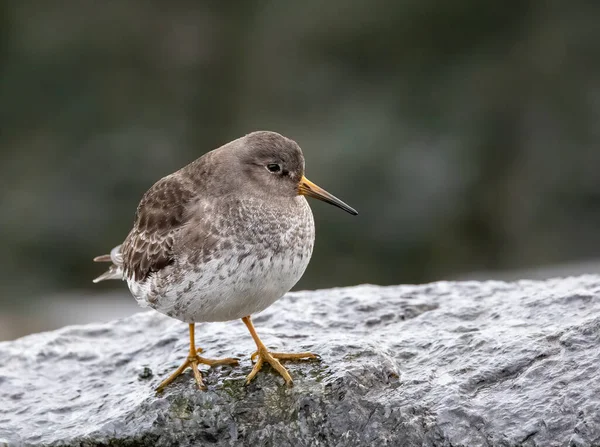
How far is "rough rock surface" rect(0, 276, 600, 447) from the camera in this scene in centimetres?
525

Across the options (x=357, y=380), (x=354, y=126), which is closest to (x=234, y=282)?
(x=357, y=380)

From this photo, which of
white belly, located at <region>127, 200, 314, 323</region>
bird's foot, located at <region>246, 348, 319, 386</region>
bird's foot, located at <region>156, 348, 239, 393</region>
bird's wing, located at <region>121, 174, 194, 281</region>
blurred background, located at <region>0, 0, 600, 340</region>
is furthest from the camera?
blurred background, located at <region>0, 0, 600, 340</region>

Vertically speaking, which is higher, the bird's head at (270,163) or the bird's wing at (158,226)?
the bird's head at (270,163)

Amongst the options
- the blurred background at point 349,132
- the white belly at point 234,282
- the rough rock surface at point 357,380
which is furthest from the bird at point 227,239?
the blurred background at point 349,132

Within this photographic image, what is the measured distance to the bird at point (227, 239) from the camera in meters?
5.74

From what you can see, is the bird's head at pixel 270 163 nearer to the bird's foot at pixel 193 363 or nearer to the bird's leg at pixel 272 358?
the bird's leg at pixel 272 358

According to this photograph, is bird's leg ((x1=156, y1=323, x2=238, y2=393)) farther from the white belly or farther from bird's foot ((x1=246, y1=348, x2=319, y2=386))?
the white belly

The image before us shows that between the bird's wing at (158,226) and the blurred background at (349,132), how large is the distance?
23.0ft

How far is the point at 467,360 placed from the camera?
5863 mm

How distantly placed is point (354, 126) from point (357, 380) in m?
9.23

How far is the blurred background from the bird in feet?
23.6

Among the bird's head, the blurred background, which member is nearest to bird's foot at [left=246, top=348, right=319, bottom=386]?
the bird's head

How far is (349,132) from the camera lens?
1433cm

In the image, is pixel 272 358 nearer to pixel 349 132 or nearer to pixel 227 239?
pixel 227 239
